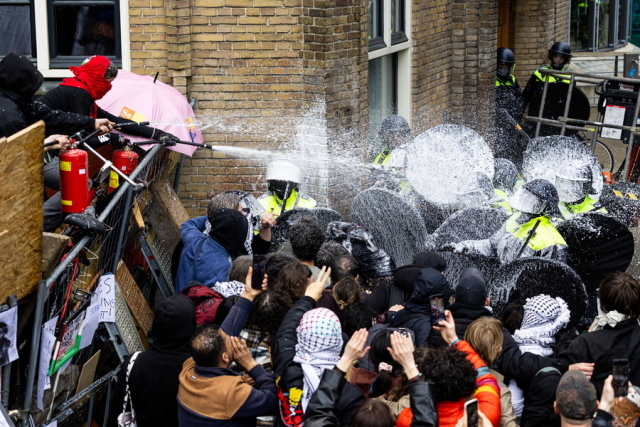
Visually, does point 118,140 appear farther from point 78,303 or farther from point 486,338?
point 486,338

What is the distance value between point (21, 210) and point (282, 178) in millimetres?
3583

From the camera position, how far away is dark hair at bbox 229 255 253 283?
20.4ft

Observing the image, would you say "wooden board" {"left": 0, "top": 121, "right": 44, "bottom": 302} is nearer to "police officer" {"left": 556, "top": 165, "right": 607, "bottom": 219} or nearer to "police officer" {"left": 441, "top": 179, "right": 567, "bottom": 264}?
"police officer" {"left": 441, "top": 179, "right": 567, "bottom": 264}

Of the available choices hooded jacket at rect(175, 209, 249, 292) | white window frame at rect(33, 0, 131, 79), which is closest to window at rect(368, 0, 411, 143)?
white window frame at rect(33, 0, 131, 79)

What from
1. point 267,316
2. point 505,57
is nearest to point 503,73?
point 505,57

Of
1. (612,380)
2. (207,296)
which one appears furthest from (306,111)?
(612,380)

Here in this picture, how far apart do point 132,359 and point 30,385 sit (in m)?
0.54

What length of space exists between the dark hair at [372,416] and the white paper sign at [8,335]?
172 cm

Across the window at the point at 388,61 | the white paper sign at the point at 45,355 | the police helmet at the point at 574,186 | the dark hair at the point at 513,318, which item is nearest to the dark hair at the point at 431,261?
the dark hair at the point at 513,318

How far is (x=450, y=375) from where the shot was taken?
4.44 metres

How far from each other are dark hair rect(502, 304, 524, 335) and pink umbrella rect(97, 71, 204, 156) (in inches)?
130

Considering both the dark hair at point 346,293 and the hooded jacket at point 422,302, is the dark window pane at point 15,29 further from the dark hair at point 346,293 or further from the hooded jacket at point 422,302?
the hooded jacket at point 422,302

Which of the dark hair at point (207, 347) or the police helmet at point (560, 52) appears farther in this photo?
the police helmet at point (560, 52)

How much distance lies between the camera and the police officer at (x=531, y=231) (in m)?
7.12
